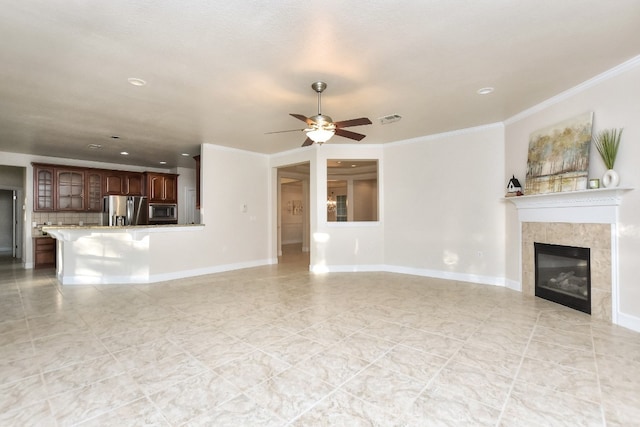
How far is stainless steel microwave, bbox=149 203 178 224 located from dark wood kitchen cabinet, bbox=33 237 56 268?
210 cm

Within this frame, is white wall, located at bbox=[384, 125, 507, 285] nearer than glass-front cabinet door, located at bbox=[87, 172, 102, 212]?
Yes

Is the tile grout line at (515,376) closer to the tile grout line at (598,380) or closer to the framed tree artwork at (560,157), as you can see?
the tile grout line at (598,380)

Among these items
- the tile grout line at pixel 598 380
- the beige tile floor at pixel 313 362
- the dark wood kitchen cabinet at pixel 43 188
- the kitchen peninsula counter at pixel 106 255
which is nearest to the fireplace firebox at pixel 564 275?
the beige tile floor at pixel 313 362

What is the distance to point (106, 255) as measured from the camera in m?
Answer: 5.31

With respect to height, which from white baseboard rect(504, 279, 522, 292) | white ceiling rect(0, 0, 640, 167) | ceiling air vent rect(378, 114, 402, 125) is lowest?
white baseboard rect(504, 279, 522, 292)

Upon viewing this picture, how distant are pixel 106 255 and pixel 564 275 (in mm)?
6907

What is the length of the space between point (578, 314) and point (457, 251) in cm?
202

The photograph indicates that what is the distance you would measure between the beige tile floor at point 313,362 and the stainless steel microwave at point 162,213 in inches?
153

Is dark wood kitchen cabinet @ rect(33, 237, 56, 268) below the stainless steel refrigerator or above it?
below

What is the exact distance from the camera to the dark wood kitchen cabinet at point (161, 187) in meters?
8.18

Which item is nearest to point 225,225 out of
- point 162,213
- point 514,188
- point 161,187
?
point 162,213

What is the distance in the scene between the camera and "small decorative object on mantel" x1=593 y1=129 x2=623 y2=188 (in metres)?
3.16

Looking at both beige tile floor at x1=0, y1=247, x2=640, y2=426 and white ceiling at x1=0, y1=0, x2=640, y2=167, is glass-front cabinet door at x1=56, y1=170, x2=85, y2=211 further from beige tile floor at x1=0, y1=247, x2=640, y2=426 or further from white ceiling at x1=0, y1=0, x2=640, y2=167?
beige tile floor at x1=0, y1=247, x2=640, y2=426

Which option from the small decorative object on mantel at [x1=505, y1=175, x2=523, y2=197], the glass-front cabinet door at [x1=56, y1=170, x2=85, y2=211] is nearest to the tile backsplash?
the glass-front cabinet door at [x1=56, y1=170, x2=85, y2=211]
